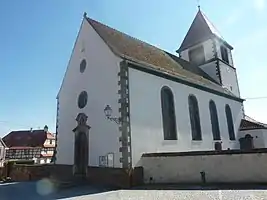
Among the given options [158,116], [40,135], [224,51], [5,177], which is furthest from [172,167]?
[40,135]

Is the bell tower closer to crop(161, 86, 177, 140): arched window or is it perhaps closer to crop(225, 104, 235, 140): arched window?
crop(225, 104, 235, 140): arched window

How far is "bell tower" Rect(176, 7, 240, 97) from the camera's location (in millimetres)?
25406

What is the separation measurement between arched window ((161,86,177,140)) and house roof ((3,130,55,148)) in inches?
1495

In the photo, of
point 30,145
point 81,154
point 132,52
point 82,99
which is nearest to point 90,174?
point 81,154

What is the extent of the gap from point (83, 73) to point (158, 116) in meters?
5.74

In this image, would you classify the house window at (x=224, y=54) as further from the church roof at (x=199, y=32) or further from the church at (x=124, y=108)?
the church at (x=124, y=108)

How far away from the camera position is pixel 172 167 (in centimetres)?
1208

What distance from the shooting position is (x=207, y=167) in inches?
450

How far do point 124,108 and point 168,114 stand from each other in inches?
144

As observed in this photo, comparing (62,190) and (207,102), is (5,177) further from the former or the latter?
(207,102)

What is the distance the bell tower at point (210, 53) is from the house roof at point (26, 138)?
32.9 m

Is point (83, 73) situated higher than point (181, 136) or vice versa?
point (83, 73)

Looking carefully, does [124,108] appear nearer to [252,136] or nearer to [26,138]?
[252,136]

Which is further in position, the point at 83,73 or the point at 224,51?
the point at 224,51
